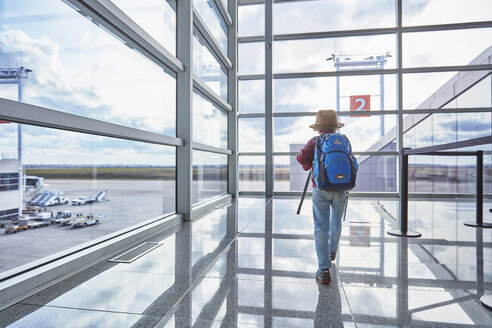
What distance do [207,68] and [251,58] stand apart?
2.57 metres

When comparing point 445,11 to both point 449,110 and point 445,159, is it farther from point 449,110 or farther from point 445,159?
point 445,159

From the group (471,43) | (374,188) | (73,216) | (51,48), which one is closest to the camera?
(51,48)

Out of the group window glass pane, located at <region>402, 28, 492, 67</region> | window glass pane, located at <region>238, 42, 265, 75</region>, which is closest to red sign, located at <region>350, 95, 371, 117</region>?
window glass pane, located at <region>402, 28, 492, 67</region>

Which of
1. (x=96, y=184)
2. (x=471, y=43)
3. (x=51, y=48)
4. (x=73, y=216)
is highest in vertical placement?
(x=471, y=43)

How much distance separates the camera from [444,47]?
7.96 m

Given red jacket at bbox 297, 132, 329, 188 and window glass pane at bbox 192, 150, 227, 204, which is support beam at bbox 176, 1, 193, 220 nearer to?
window glass pane at bbox 192, 150, 227, 204

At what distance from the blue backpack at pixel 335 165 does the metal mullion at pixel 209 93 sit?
339cm

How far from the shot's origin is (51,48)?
2.46 meters

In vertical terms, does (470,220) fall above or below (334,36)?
below

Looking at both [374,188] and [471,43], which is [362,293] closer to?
[374,188]

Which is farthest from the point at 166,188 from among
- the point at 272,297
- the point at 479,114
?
the point at 479,114

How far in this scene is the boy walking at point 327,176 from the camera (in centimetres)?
217

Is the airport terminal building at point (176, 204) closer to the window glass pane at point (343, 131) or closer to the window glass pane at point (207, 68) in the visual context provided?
the window glass pane at point (207, 68)

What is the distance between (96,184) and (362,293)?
2590mm
